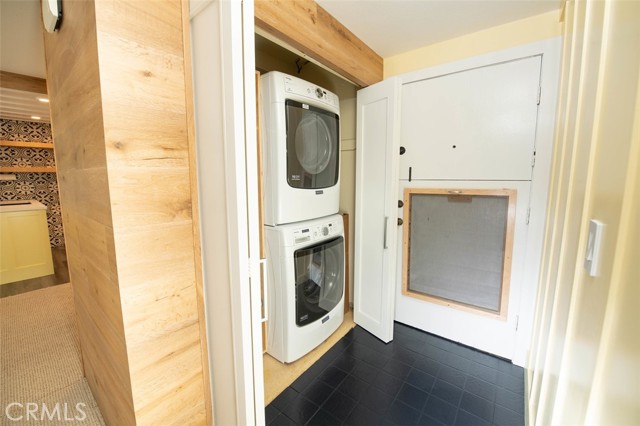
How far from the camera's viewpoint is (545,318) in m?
1.27

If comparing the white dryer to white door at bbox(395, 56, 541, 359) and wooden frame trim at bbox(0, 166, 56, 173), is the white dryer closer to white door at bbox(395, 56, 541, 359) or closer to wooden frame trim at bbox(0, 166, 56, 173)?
white door at bbox(395, 56, 541, 359)

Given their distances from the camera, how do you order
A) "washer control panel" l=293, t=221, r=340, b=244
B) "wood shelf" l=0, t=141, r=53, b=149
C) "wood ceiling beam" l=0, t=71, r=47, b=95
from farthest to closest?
"wood shelf" l=0, t=141, r=53, b=149
"wood ceiling beam" l=0, t=71, r=47, b=95
"washer control panel" l=293, t=221, r=340, b=244

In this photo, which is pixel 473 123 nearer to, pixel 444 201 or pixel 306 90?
pixel 444 201

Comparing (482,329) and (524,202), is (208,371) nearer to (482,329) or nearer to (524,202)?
(482,329)

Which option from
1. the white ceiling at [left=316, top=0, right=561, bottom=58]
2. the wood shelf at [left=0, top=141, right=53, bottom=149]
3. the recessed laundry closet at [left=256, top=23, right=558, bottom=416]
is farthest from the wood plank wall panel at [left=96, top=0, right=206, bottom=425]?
the wood shelf at [left=0, top=141, right=53, bottom=149]

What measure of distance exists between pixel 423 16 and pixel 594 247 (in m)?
1.62

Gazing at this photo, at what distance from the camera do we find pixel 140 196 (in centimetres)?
78

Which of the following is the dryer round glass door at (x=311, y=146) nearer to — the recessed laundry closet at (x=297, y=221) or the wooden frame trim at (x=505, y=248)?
the recessed laundry closet at (x=297, y=221)

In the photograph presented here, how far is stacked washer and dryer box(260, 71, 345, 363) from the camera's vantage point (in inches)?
65.9

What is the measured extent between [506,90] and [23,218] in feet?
17.2

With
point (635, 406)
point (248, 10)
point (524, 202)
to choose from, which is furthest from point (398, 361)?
point (248, 10)

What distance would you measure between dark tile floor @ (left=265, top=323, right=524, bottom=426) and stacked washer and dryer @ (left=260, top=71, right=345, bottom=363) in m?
0.27

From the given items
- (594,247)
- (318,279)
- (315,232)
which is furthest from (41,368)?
(594,247)

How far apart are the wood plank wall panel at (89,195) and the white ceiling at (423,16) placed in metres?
1.23
